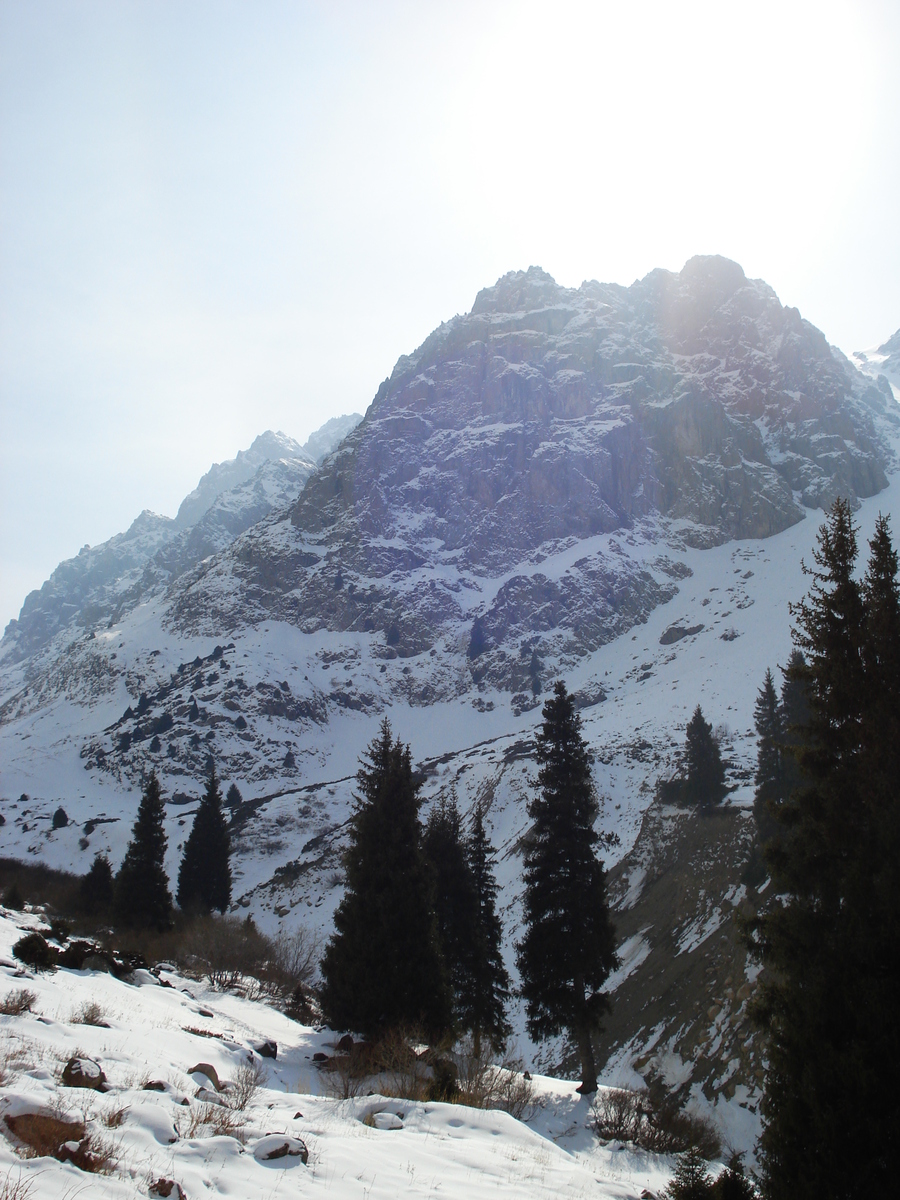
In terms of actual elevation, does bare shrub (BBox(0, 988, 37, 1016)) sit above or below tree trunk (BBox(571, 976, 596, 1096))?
above

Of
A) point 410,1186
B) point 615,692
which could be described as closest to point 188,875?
point 410,1186

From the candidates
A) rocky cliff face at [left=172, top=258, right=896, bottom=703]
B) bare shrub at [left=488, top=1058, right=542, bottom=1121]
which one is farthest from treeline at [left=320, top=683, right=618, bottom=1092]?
rocky cliff face at [left=172, top=258, right=896, bottom=703]

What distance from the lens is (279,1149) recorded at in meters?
7.69

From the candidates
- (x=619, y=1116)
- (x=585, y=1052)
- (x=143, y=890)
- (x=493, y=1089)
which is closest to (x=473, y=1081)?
(x=493, y=1089)

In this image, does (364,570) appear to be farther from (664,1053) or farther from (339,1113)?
(339,1113)

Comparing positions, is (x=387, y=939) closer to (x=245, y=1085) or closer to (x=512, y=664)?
(x=245, y=1085)

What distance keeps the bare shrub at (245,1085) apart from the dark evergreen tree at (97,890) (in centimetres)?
3378

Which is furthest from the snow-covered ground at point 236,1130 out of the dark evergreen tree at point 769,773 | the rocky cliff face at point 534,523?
the rocky cliff face at point 534,523

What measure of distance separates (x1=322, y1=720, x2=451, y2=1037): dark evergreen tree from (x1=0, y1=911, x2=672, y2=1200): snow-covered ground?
196cm

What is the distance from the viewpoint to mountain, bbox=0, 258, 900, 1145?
39.6 m

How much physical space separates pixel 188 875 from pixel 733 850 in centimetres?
3498

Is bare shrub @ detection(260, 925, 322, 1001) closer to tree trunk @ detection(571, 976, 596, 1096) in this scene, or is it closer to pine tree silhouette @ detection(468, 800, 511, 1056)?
pine tree silhouette @ detection(468, 800, 511, 1056)

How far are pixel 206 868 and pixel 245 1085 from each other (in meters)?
40.9

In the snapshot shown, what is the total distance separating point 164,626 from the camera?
536 feet
